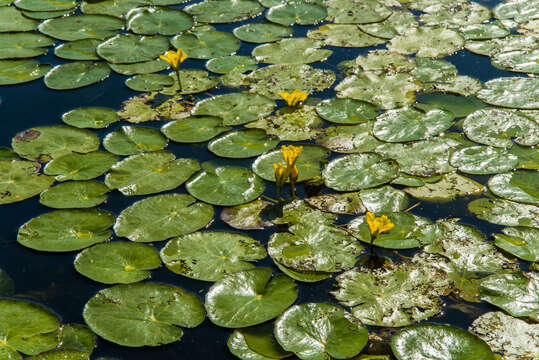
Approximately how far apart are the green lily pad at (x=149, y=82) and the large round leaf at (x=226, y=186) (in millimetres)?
1405

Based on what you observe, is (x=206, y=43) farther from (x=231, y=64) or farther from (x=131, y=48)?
(x=131, y=48)

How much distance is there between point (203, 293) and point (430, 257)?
134 cm

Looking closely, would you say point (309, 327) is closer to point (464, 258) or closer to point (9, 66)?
point (464, 258)

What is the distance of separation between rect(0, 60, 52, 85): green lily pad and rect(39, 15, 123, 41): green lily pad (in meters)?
0.61

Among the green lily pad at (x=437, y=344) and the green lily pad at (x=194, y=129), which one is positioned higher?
the green lily pad at (x=194, y=129)

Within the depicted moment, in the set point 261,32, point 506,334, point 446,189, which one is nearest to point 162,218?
point 446,189

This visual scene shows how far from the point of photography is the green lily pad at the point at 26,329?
2705 millimetres

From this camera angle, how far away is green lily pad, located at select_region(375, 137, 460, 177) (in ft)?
12.9

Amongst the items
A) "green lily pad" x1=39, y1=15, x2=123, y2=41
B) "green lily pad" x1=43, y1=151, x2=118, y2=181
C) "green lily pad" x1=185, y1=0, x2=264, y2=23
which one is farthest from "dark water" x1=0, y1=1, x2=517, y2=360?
"green lily pad" x1=185, y1=0, x2=264, y2=23

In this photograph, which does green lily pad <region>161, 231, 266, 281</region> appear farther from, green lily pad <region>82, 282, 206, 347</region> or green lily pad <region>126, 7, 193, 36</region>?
green lily pad <region>126, 7, 193, 36</region>

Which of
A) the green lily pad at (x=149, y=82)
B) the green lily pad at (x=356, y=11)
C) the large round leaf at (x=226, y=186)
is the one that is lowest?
the large round leaf at (x=226, y=186)

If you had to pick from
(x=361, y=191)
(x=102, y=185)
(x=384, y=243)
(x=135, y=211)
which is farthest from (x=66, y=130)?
(x=384, y=243)

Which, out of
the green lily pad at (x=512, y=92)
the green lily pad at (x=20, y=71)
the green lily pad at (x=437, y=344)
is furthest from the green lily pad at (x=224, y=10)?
the green lily pad at (x=437, y=344)

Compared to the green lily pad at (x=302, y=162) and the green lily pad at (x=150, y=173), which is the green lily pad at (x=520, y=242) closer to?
the green lily pad at (x=302, y=162)
